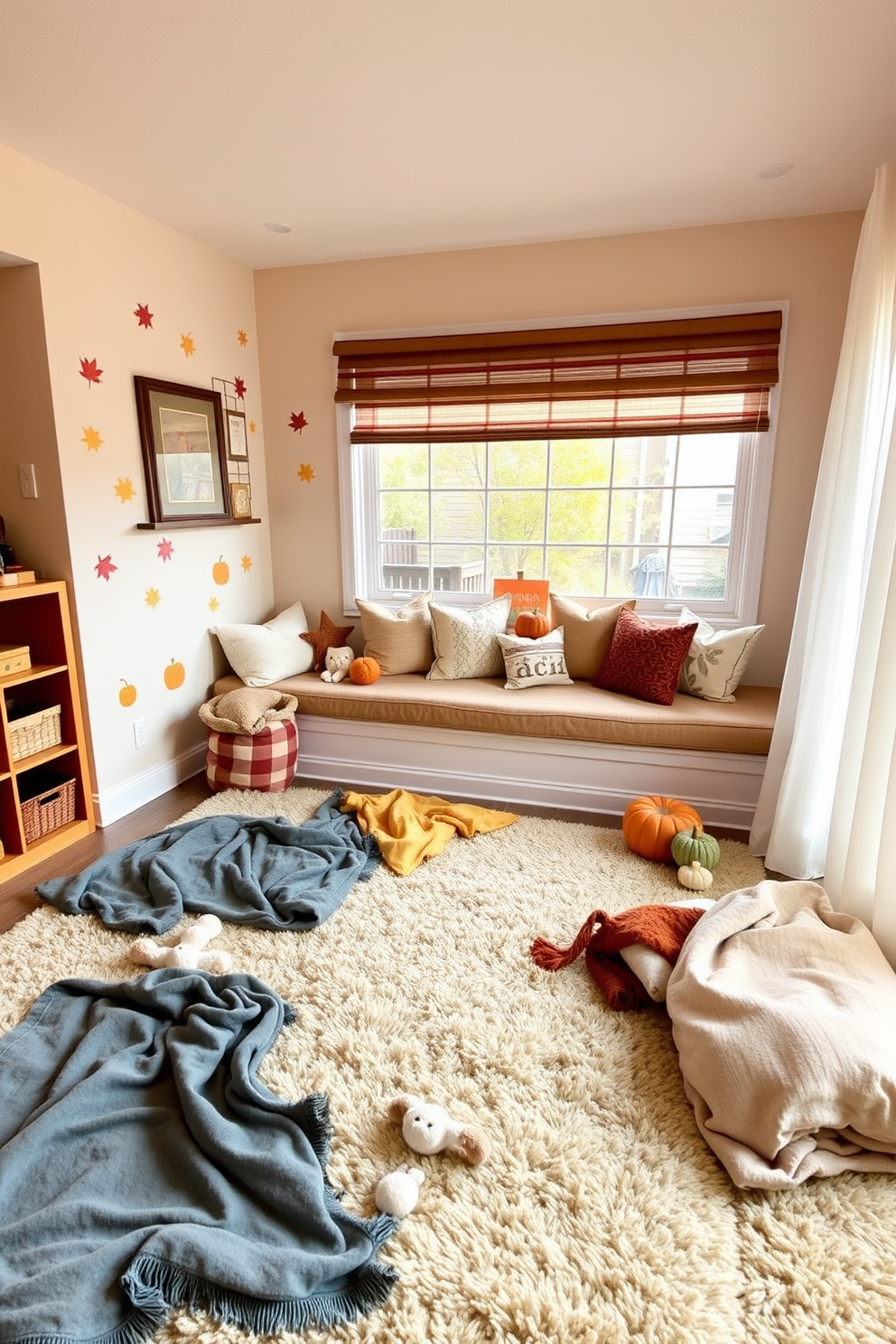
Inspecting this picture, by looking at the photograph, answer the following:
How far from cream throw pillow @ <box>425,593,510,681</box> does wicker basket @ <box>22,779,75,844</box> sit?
63.4 inches

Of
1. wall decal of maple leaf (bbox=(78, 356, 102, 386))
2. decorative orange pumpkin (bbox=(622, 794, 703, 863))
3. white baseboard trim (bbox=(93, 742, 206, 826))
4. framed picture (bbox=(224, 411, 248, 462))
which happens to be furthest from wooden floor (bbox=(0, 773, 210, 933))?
decorative orange pumpkin (bbox=(622, 794, 703, 863))

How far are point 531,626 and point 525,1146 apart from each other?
2.28 metres

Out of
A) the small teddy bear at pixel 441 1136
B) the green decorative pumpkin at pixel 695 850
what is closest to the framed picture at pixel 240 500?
the green decorative pumpkin at pixel 695 850

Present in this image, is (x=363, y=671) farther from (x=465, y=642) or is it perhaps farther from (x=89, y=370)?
(x=89, y=370)

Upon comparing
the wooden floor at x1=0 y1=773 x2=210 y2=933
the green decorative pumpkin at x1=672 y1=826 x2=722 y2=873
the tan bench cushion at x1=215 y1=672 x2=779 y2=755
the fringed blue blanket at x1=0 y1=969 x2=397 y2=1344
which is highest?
the tan bench cushion at x1=215 y1=672 x2=779 y2=755

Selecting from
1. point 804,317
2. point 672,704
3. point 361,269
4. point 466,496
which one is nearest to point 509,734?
point 672,704

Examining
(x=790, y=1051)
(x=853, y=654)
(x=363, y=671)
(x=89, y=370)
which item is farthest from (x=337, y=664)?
(x=790, y=1051)

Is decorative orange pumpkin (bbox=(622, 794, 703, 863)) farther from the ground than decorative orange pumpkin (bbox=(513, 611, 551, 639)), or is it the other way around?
decorative orange pumpkin (bbox=(513, 611, 551, 639))

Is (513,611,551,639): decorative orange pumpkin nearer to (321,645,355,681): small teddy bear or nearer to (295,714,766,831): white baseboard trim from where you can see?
(295,714,766,831): white baseboard trim

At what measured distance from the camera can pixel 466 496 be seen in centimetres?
371

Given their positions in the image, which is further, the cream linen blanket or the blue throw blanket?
the blue throw blanket

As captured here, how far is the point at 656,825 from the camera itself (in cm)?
257

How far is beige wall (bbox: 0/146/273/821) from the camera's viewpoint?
2.53 meters

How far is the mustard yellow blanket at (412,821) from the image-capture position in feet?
8.58
